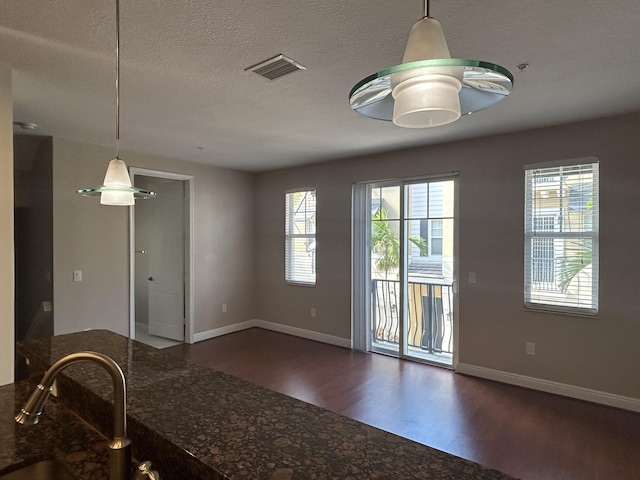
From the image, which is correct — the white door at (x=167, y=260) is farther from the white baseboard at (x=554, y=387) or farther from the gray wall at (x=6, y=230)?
the white baseboard at (x=554, y=387)

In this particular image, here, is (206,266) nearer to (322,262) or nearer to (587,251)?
(322,262)

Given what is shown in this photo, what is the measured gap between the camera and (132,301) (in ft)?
15.2

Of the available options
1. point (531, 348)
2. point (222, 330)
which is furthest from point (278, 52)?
point (222, 330)

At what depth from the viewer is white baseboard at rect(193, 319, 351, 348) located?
526 centimetres

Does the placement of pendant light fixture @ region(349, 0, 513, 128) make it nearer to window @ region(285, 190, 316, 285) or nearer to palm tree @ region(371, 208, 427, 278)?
palm tree @ region(371, 208, 427, 278)

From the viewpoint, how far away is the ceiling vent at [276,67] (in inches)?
87.5

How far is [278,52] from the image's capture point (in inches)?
84.2

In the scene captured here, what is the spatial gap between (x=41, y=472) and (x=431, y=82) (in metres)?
1.50

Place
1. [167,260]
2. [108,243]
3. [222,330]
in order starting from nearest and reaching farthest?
[108,243] → [167,260] → [222,330]

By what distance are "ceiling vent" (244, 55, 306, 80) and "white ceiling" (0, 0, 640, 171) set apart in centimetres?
5

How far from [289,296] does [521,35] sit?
465 cm

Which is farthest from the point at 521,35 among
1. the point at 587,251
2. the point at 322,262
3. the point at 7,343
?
the point at 322,262

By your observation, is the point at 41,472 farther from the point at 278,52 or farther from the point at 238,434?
the point at 278,52

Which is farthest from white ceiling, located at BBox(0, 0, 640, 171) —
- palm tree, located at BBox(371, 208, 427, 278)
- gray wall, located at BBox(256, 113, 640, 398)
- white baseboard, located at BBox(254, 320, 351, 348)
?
white baseboard, located at BBox(254, 320, 351, 348)
